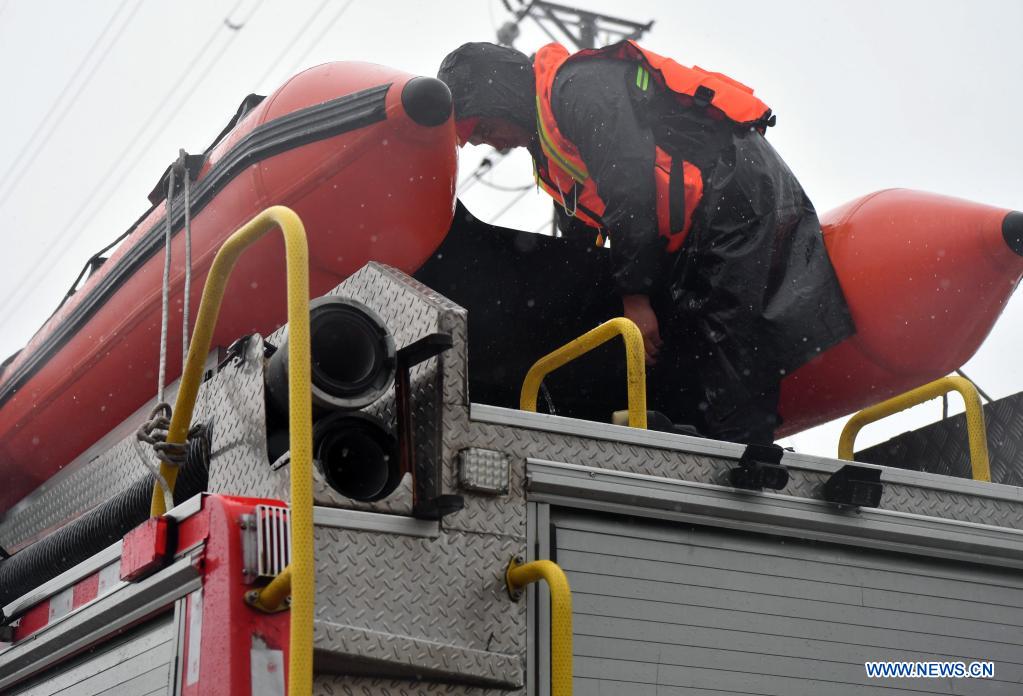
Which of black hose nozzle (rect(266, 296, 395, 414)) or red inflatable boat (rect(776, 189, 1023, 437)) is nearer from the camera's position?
black hose nozzle (rect(266, 296, 395, 414))

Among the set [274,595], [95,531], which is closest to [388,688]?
[274,595]

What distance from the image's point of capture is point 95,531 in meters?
2.99

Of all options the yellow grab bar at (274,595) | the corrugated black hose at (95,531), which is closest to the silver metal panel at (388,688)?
→ the yellow grab bar at (274,595)

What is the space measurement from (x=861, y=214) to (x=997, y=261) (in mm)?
404

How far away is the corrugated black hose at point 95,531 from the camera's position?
2615mm

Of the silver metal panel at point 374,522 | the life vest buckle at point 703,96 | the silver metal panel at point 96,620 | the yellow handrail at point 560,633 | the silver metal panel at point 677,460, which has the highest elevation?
the life vest buckle at point 703,96

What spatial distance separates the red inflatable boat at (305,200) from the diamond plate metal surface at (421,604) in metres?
1.35

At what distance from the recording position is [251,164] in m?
3.51

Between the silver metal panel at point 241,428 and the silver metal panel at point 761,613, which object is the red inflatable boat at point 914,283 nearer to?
the silver metal panel at point 761,613

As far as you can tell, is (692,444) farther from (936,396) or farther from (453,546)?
(936,396)

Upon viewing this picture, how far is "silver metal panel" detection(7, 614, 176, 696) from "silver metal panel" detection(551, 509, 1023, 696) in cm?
70

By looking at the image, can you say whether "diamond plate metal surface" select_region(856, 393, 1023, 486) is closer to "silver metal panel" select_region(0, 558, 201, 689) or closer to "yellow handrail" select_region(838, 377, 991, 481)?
"yellow handrail" select_region(838, 377, 991, 481)

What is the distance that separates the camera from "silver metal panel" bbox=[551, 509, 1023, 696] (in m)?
2.32

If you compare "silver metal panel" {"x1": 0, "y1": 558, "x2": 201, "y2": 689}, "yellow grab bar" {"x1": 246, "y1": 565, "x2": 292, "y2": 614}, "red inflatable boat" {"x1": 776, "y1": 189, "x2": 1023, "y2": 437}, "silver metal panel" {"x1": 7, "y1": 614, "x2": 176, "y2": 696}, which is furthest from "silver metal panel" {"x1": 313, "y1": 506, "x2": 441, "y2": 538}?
"red inflatable boat" {"x1": 776, "y1": 189, "x2": 1023, "y2": 437}
